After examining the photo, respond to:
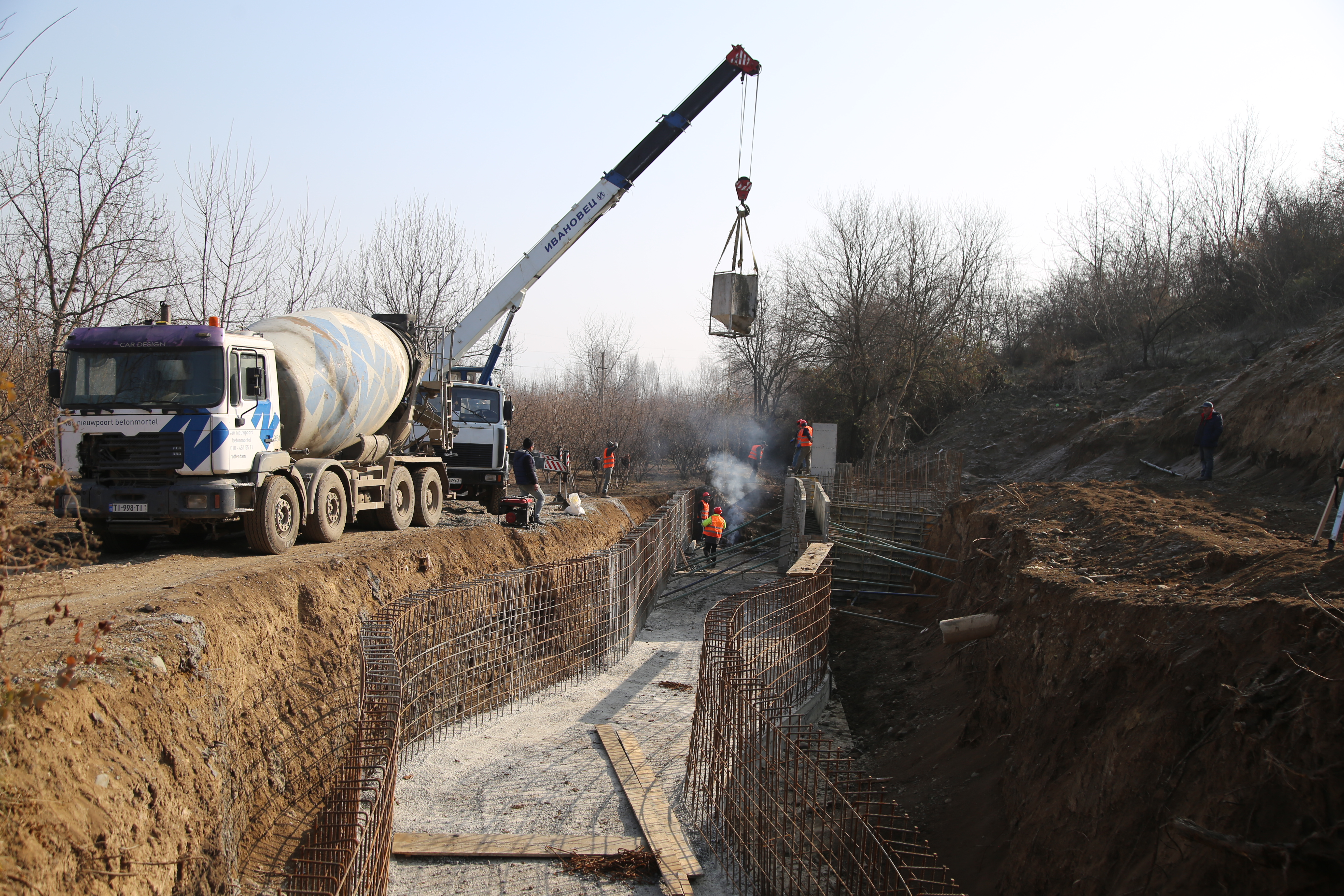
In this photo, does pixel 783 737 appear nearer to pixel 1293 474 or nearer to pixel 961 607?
pixel 961 607

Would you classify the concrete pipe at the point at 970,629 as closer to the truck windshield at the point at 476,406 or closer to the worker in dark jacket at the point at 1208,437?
the worker in dark jacket at the point at 1208,437

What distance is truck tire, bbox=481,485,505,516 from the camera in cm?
1714

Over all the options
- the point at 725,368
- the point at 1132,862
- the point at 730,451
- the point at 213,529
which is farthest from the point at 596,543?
the point at 725,368

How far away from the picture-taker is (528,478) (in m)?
13.9

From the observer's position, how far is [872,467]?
86.2 ft

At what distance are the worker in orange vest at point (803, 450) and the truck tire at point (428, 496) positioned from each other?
46.1 ft

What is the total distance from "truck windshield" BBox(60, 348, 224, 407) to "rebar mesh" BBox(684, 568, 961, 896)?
5698 millimetres

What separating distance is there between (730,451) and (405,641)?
30372 mm

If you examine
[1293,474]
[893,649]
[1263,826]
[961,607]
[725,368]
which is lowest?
[893,649]

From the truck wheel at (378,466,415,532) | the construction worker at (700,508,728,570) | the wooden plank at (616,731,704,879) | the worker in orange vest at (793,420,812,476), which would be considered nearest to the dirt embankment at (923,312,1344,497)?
the worker in orange vest at (793,420,812,476)

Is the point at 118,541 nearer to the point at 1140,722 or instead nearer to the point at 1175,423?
the point at 1140,722

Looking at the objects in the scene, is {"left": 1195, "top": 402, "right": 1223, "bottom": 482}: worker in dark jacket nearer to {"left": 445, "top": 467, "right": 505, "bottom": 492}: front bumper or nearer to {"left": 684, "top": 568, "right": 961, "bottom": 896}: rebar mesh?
{"left": 684, "top": 568, "right": 961, "bottom": 896}: rebar mesh

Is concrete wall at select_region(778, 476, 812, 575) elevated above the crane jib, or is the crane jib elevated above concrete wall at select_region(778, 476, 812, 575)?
the crane jib

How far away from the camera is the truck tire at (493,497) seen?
56.2ft
